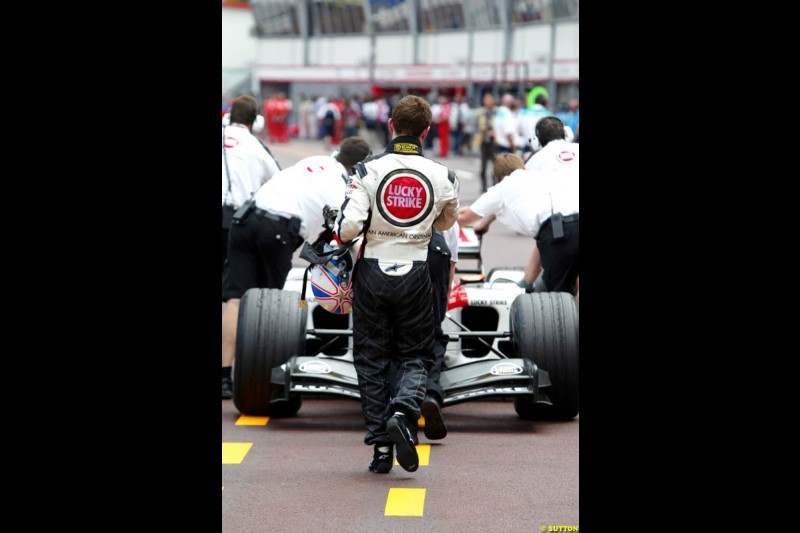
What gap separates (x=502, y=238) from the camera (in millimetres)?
17531

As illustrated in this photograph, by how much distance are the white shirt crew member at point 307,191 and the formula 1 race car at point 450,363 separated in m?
0.44

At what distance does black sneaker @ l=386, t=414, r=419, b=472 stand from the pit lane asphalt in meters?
0.13

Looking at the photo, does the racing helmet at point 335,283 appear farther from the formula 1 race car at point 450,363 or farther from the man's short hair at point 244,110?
the man's short hair at point 244,110

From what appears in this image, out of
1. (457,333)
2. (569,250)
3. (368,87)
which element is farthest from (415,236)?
(368,87)

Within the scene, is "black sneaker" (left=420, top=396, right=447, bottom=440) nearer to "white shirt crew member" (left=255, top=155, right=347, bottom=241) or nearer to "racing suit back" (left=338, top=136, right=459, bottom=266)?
"racing suit back" (left=338, top=136, right=459, bottom=266)

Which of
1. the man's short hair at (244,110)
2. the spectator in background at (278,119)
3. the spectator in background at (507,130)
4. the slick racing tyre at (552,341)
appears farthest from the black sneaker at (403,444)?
the spectator in background at (278,119)

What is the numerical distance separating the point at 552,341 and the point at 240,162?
249 cm

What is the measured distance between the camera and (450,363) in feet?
24.1

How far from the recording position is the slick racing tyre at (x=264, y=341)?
22.6ft

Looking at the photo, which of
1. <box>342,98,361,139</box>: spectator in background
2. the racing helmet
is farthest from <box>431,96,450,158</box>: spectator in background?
the racing helmet

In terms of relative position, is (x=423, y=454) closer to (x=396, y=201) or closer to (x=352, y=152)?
(x=396, y=201)

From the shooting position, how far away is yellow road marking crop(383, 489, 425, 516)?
5.37 metres

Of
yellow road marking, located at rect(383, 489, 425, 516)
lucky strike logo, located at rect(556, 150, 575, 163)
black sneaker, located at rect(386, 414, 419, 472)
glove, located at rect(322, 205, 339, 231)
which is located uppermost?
lucky strike logo, located at rect(556, 150, 575, 163)
